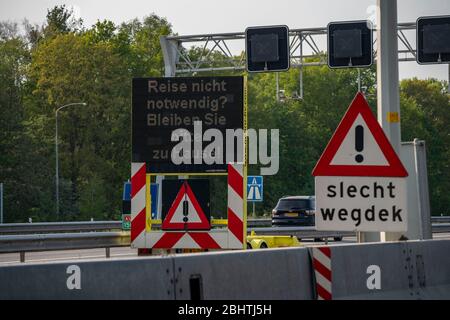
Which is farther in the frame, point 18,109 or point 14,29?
point 14,29

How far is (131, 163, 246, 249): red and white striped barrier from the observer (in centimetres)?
1778

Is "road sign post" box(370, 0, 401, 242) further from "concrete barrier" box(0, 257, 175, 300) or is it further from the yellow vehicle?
the yellow vehicle

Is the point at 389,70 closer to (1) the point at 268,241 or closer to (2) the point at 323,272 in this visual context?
(2) the point at 323,272

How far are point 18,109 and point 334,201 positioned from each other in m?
62.0

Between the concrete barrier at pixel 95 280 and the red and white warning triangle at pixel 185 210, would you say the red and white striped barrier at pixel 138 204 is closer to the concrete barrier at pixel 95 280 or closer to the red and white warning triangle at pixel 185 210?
the red and white warning triangle at pixel 185 210

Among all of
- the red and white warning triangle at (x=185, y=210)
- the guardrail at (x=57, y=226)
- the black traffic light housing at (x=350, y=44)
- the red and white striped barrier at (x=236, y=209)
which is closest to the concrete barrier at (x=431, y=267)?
the red and white striped barrier at (x=236, y=209)

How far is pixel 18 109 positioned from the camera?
7175 centimetres

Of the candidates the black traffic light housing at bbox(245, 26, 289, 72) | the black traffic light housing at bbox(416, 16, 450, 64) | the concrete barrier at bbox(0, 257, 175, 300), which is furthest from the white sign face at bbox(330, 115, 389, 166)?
the black traffic light housing at bbox(245, 26, 289, 72)

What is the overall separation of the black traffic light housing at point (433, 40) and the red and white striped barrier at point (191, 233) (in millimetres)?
17455

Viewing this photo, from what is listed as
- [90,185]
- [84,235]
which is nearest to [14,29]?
[90,185]

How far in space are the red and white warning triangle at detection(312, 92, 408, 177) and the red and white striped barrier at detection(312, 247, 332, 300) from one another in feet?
2.56

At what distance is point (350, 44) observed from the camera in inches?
1346
